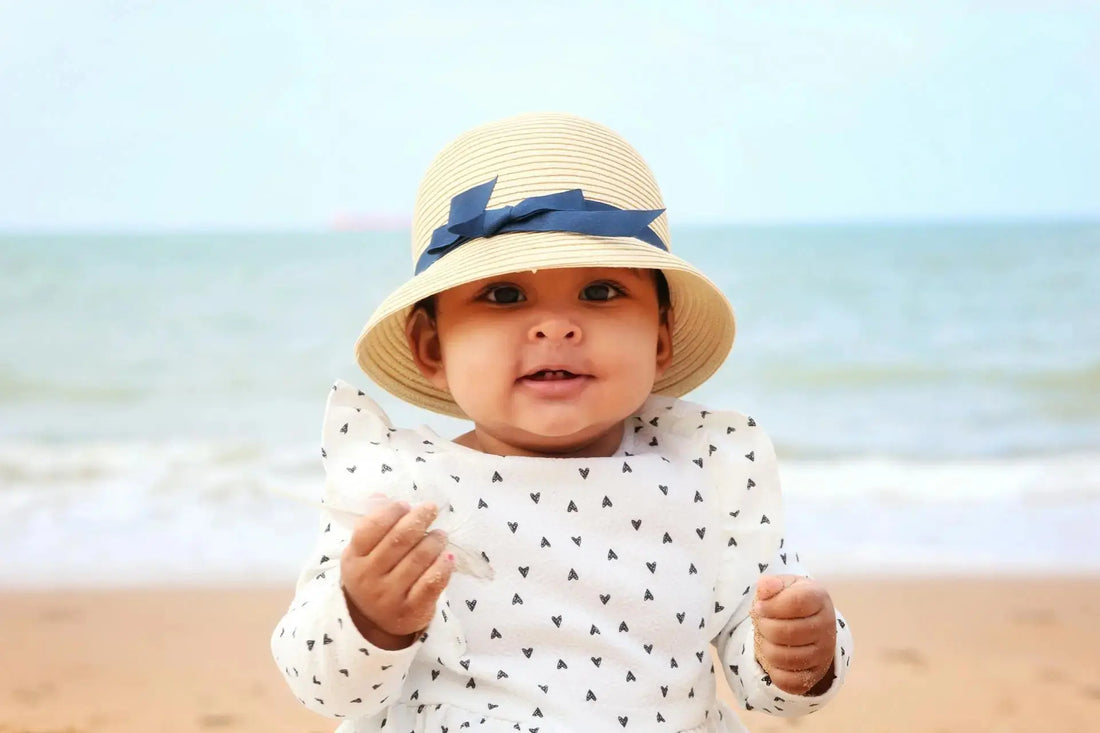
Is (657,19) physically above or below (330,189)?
above

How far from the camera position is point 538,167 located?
1521mm

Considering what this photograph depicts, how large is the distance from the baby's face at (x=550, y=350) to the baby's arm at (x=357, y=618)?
0.24 m

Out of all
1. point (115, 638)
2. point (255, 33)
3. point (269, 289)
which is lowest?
point (269, 289)

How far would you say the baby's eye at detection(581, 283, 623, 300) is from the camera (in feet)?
4.86

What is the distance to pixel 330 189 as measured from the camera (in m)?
10.3

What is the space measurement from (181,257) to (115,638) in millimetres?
6729

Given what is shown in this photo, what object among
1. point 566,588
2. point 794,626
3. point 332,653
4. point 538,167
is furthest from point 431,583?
point 538,167

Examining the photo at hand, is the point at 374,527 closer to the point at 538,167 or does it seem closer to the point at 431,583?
the point at 431,583

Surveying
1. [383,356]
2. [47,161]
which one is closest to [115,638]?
[383,356]

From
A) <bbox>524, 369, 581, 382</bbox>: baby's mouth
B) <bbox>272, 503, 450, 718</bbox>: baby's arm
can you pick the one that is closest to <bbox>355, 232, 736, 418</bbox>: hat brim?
<bbox>524, 369, 581, 382</bbox>: baby's mouth

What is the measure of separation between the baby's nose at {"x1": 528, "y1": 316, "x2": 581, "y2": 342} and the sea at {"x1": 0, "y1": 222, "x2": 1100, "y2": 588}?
366 millimetres

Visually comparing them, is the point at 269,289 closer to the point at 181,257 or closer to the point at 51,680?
the point at 181,257

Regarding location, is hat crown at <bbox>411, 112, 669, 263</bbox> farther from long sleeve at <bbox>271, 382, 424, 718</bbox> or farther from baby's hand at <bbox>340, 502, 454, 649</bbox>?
baby's hand at <bbox>340, 502, 454, 649</bbox>

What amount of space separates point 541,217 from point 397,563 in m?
0.48
